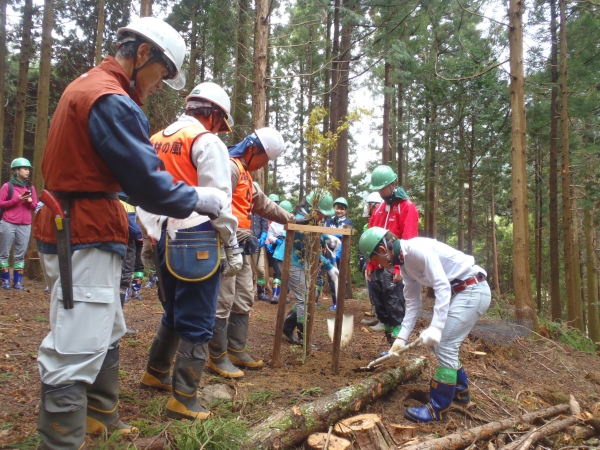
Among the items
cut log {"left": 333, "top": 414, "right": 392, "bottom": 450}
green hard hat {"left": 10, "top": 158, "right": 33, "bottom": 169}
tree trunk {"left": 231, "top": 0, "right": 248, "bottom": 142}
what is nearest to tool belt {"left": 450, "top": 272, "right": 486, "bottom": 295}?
cut log {"left": 333, "top": 414, "right": 392, "bottom": 450}

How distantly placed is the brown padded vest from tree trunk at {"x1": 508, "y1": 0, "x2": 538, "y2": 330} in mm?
6862

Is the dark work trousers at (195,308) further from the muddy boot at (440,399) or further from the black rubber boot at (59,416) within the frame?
the muddy boot at (440,399)

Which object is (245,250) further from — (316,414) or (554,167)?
(554,167)

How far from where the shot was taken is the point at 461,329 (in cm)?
364

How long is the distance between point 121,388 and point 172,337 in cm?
60

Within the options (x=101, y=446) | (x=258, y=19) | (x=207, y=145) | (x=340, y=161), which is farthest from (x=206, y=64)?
(x=101, y=446)

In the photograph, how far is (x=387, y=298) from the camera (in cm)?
540

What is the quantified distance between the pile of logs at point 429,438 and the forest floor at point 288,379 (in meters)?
0.13

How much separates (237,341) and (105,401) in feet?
5.90

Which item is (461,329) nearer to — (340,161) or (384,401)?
(384,401)

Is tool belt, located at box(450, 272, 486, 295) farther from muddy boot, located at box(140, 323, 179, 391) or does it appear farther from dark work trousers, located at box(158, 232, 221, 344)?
muddy boot, located at box(140, 323, 179, 391)

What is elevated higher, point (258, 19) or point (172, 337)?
point (258, 19)

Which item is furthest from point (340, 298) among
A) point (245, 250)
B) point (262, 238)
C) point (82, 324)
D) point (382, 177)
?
point (262, 238)

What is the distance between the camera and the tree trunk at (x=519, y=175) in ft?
23.9
